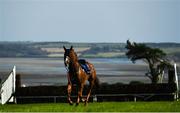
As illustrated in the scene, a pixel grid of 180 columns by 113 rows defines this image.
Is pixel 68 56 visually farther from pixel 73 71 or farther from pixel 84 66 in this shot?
pixel 84 66

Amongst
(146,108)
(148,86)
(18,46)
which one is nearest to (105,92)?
(148,86)

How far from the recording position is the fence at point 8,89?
3675 cm

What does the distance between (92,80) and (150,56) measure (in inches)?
1384

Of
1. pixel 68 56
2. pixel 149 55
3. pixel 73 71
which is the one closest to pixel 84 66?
pixel 73 71

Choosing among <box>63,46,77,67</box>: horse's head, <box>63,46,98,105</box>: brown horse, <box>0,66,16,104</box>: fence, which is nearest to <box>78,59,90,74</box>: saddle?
<box>63,46,98,105</box>: brown horse

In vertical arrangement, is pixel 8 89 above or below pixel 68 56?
below

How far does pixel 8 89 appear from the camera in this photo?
3788 cm

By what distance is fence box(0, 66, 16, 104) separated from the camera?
1447 inches

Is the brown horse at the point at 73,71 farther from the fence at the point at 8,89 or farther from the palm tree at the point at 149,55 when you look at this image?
the palm tree at the point at 149,55

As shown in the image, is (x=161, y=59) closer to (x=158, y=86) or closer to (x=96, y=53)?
(x=158, y=86)

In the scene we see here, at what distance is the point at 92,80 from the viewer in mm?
27312

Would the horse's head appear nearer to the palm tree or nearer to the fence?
the fence

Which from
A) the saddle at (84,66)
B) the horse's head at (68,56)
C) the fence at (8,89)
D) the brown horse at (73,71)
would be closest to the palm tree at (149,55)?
the fence at (8,89)

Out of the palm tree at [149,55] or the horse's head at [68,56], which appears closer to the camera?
the horse's head at [68,56]
